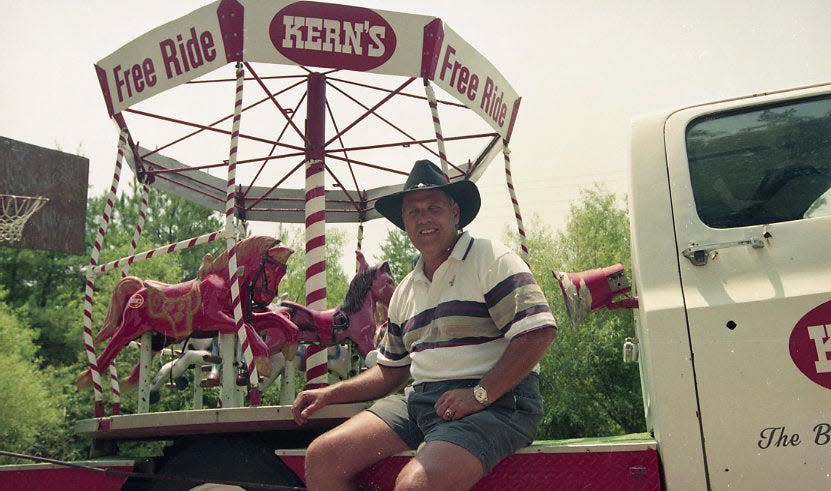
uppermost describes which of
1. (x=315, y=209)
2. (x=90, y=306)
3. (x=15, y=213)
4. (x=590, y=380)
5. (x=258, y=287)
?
(x=15, y=213)

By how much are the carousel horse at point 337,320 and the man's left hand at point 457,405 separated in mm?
3318

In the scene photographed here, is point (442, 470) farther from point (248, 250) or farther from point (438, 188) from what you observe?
point (248, 250)

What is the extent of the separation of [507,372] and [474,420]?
0.21 meters

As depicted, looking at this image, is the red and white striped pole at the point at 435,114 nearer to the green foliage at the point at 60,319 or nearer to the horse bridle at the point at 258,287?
the horse bridle at the point at 258,287

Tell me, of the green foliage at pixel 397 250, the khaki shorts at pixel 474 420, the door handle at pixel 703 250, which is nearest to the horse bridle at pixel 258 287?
the khaki shorts at pixel 474 420

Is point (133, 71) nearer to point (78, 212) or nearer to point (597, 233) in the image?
point (78, 212)

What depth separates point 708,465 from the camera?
2.58 meters

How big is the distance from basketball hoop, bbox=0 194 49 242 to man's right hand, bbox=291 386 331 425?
10159 mm

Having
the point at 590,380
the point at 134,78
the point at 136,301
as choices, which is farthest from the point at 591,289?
the point at 590,380

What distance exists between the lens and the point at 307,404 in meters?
3.26

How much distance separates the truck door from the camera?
2531mm

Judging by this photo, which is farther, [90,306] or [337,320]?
[337,320]

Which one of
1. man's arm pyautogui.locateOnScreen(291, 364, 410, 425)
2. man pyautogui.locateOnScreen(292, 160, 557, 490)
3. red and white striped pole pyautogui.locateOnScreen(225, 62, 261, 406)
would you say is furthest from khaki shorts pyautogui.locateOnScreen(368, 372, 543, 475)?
red and white striped pole pyautogui.locateOnScreen(225, 62, 261, 406)

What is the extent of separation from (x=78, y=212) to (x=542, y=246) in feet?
61.0
